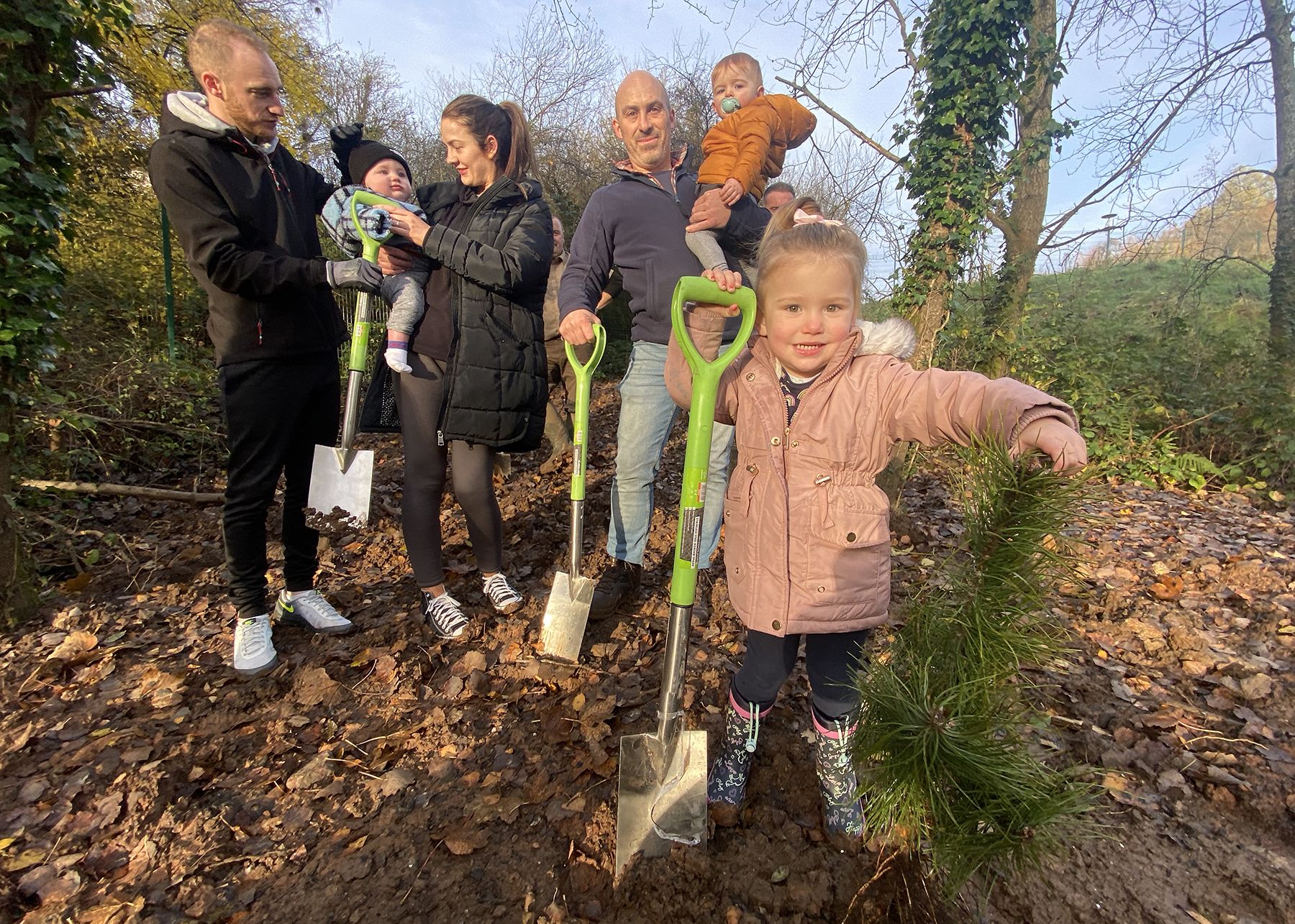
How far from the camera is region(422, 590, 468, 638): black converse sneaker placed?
296cm

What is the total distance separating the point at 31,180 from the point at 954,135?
5.17m

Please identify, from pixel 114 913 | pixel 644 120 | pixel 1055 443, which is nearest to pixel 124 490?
pixel 114 913

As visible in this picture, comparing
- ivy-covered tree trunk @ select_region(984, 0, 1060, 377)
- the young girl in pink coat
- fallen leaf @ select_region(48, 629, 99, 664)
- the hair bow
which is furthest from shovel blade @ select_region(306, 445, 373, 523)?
ivy-covered tree trunk @ select_region(984, 0, 1060, 377)

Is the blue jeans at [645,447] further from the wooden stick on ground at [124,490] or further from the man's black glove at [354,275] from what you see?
the wooden stick on ground at [124,490]

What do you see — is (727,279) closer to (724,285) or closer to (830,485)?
(724,285)

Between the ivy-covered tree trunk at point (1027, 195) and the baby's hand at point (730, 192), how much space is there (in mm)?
3061

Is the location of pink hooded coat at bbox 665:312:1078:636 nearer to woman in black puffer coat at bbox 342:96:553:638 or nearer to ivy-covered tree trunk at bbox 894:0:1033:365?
woman in black puffer coat at bbox 342:96:553:638

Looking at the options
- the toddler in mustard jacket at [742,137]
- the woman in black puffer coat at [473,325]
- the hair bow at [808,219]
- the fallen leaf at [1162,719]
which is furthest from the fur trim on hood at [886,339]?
the fallen leaf at [1162,719]

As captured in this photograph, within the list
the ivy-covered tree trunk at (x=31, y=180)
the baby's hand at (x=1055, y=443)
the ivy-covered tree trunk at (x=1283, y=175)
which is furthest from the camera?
the ivy-covered tree trunk at (x=1283, y=175)

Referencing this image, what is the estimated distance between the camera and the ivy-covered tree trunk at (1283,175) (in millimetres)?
6996

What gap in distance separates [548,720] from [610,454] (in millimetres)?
4211

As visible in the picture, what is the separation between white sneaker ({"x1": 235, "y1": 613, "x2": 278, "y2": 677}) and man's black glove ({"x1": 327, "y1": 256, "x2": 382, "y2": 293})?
1.53 metres

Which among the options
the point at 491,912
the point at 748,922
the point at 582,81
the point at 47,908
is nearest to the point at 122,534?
the point at 47,908

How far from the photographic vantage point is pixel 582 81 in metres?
12.3
